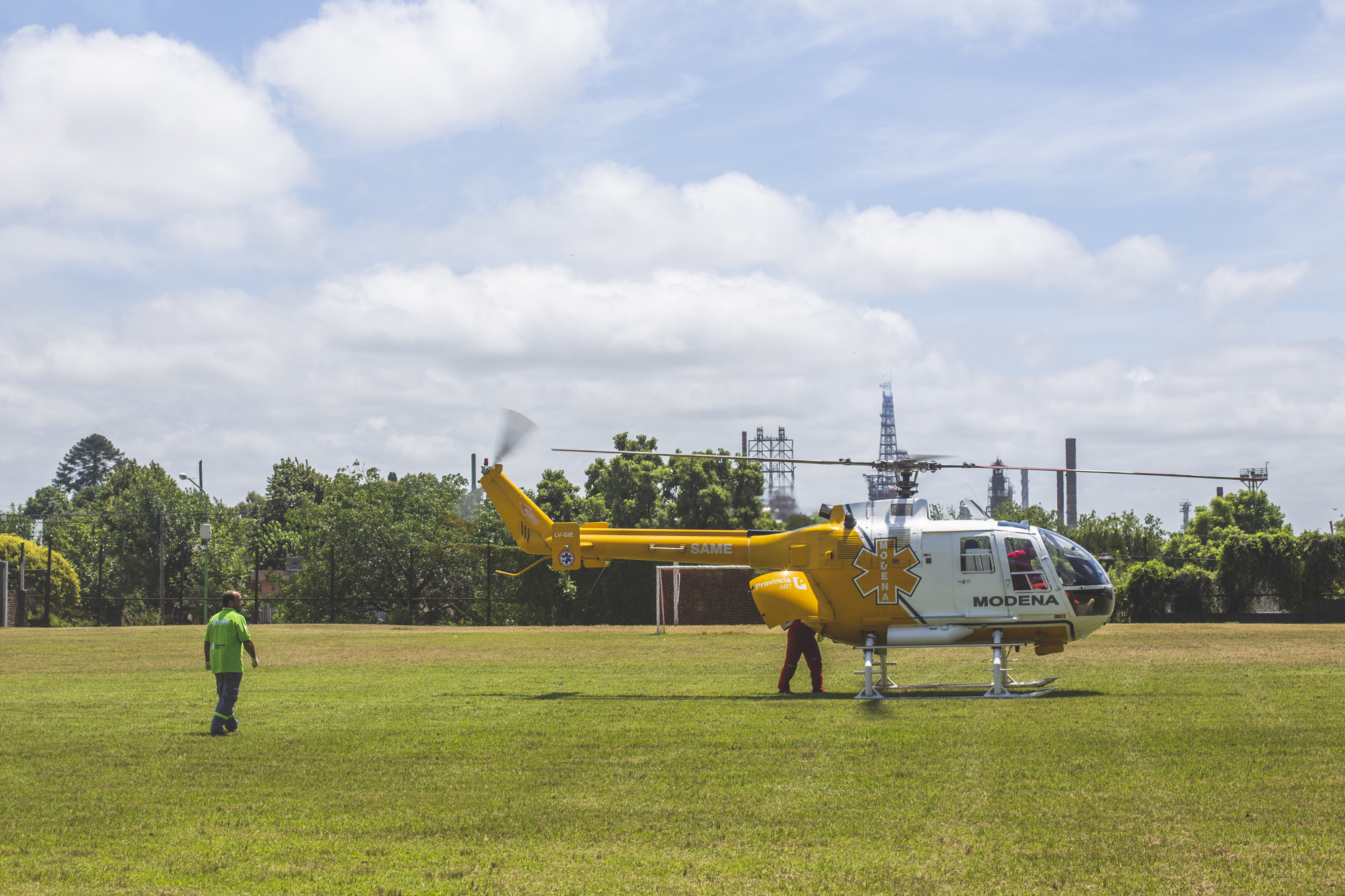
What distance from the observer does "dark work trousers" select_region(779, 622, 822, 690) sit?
57.7 ft

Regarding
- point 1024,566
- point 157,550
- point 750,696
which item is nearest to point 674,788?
point 750,696

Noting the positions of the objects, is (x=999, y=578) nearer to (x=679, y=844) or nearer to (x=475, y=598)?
(x=679, y=844)

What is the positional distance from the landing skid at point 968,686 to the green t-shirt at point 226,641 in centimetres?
823

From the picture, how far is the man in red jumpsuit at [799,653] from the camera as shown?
57.6ft

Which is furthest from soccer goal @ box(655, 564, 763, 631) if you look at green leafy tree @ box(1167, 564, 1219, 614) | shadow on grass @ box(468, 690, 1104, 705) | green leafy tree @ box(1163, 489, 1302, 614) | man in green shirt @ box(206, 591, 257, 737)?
man in green shirt @ box(206, 591, 257, 737)

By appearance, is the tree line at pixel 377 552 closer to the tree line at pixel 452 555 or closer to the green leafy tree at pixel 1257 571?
the tree line at pixel 452 555

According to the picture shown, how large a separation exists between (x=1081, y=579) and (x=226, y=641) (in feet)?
39.2

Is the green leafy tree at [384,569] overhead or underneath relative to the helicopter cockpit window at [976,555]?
underneath

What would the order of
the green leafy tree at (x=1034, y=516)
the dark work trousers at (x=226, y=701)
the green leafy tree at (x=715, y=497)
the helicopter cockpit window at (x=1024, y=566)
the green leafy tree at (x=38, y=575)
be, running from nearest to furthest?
the dark work trousers at (x=226, y=701) < the helicopter cockpit window at (x=1024, y=566) < the green leafy tree at (x=38, y=575) < the green leafy tree at (x=715, y=497) < the green leafy tree at (x=1034, y=516)

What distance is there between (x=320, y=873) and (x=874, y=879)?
3.49m

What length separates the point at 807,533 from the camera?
18.5 meters

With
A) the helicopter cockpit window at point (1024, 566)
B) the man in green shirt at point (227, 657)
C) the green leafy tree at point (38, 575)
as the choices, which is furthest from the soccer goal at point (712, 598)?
the green leafy tree at point (38, 575)

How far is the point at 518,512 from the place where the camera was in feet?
65.9

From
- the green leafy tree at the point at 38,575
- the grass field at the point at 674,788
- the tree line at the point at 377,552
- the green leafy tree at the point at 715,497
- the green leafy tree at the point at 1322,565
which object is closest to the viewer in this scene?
the grass field at the point at 674,788
